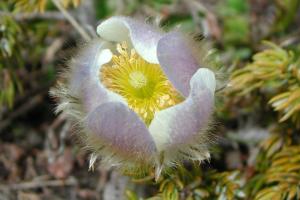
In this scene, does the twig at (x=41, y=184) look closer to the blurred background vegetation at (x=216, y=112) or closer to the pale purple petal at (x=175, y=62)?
the blurred background vegetation at (x=216, y=112)

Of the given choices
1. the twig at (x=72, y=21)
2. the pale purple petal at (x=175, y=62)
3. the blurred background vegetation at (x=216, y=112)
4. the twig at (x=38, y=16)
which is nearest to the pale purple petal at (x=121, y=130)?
the pale purple petal at (x=175, y=62)

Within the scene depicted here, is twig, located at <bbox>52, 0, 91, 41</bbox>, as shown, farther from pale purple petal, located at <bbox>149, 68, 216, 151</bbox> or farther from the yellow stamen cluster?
pale purple petal, located at <bbox>149, 68, 216, 151</bbox>

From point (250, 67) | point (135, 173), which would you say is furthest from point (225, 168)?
→ point (135, 173)

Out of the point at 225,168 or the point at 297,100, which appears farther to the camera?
the point at 225,168

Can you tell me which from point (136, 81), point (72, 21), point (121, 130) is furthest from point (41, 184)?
point (121, 130)

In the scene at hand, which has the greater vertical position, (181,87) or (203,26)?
(181,87)

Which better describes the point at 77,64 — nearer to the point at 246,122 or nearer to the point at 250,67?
the point at 250,67

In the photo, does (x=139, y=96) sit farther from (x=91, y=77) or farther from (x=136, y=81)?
(x=91, y=77)
